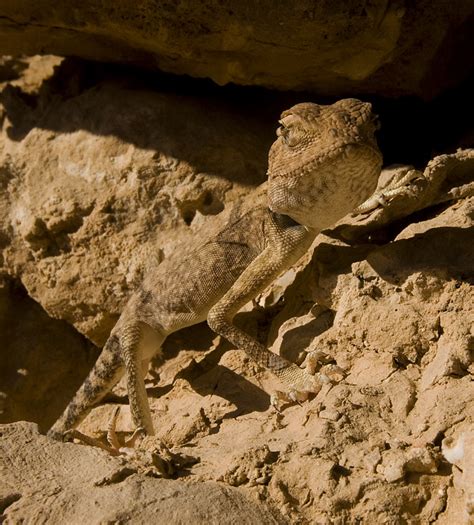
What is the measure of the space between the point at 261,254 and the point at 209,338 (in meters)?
1.06

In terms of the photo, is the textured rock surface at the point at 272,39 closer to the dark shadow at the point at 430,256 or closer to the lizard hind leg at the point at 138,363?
the dark shadow at the point at 430,256

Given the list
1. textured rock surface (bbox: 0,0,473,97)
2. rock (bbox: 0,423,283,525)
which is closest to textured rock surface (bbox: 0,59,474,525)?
rock (bbox: 0,423,283,525)

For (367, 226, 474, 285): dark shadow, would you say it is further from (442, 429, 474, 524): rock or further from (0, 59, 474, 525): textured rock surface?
(442, 429, 474, 524): rock

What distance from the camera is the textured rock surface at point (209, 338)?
358 cm

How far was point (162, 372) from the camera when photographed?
6086mm

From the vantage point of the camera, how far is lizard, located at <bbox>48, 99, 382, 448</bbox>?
458 centimetres

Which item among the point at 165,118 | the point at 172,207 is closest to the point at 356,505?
the point at 172,207

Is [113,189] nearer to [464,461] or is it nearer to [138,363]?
[138,363]

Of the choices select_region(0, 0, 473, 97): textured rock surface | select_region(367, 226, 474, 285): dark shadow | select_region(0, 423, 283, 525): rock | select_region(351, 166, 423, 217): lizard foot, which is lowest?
select_region(0, 423, 283, 525): rock

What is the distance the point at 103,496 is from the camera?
3525 mm

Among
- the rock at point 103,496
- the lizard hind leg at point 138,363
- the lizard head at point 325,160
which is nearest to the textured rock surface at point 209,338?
the rock at point 103,496

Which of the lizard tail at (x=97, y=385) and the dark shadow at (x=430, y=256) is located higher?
the dark shadow at (x=430, y=256)

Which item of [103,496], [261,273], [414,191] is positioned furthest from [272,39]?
[103,496]

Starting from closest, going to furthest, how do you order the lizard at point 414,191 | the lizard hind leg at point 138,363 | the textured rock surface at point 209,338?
the textured rock surface at point 209,338, the lizard at point 414,191, the lizard hind leg at point 138,363
